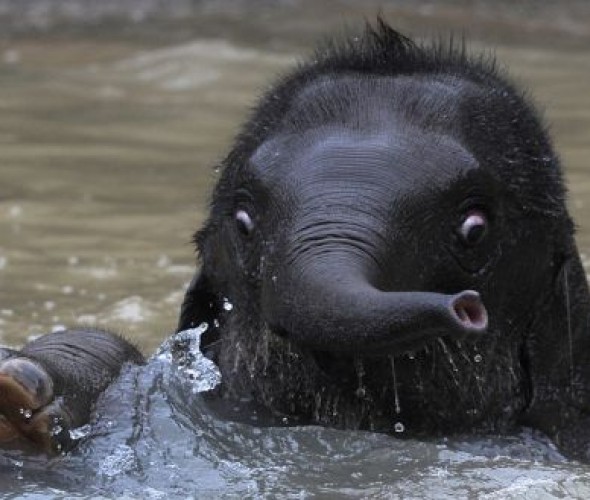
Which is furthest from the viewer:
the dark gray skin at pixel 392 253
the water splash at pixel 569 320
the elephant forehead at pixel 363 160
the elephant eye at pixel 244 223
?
the water splash at pixel 569 320

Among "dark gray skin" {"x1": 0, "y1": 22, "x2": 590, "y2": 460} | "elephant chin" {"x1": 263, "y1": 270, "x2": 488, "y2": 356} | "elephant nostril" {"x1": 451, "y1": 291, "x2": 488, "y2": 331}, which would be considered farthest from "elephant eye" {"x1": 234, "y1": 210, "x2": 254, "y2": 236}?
"elephant nostril" {"x1": 451, "y1": 291, "x2": 488, "y2": 331}

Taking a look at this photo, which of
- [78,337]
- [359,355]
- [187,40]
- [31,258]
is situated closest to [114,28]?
[187,40]

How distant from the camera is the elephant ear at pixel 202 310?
5.50m

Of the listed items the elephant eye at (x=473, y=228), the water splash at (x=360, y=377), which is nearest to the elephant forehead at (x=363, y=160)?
the elephant eye at (x=473, y=228)

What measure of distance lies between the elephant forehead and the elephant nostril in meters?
0.57

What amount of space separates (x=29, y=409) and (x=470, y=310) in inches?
44.7

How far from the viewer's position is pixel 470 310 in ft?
13.4

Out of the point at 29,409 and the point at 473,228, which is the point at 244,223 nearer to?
the point at 473,228

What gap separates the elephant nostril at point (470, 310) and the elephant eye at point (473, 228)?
0.71 m

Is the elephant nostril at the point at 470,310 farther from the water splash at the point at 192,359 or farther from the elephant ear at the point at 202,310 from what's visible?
the elephant ear at the point at 202,310

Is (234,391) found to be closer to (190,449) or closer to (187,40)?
(190,449)

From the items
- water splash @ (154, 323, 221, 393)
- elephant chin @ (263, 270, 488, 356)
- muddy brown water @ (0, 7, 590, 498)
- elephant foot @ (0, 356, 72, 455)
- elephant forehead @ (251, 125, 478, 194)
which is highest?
muddy brown water @ (0, 7, 590, 498)

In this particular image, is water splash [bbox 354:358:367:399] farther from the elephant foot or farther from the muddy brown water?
the elephant foot

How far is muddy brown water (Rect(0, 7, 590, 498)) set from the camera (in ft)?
25.7
